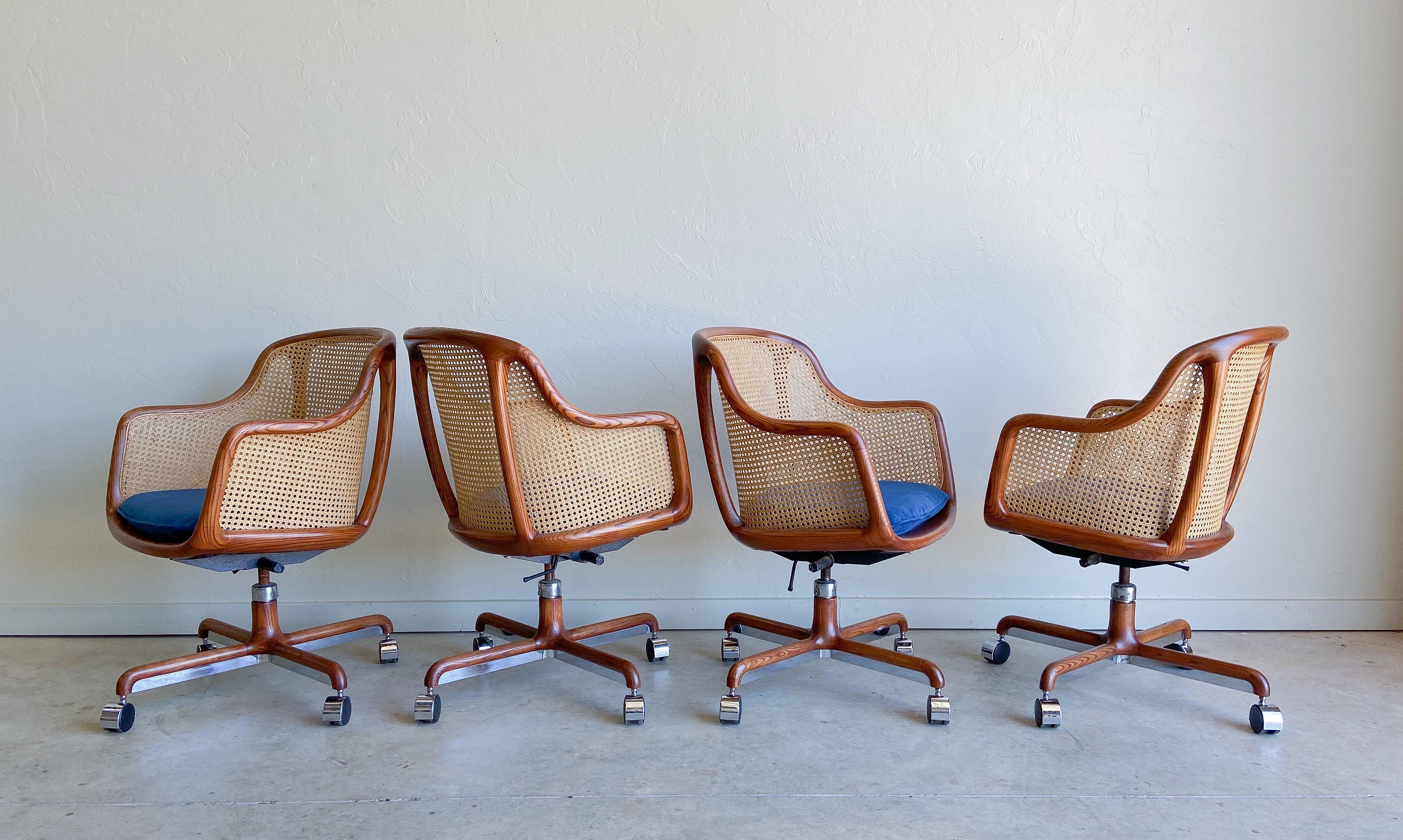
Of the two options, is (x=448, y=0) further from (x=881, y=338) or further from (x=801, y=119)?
(x=881, y=338)

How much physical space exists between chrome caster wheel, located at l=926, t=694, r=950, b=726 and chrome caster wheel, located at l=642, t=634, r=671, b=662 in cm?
81

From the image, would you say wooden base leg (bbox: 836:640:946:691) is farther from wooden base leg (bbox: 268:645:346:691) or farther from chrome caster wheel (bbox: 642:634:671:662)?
wooden base leg (bbox: 268:645:346:691)

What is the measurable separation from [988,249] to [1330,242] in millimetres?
1098

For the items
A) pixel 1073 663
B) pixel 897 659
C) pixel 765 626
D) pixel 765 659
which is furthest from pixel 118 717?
pixel 1073 663

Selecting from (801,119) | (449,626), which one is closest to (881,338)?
(801,119)

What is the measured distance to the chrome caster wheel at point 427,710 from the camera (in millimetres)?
2469

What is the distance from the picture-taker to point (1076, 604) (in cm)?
334

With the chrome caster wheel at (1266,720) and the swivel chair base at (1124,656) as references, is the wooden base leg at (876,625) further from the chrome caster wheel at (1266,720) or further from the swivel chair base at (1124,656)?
the chrome caster wheel at (1266,720)

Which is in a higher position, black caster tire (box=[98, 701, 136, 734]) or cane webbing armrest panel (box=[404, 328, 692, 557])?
cane webbing armrest panel (box=[404, 328, 692, 557])

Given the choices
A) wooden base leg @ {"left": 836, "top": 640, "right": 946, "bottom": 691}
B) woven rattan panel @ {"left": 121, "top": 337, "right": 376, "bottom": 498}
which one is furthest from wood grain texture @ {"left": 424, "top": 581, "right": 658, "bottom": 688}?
woven rattan panel @ {"left": 121, "top": 337, "right": 376, "bottom": 498}

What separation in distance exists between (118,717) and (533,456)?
3.78 feet

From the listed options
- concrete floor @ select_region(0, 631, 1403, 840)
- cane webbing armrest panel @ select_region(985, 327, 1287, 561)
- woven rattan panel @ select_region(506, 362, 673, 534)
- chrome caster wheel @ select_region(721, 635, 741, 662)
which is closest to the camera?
concrete floor @ select_region(0, 631, 1403, 840)

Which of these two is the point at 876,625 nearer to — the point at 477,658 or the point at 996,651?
the point at 996,651

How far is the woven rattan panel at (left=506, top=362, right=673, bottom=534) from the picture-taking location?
2.48m
